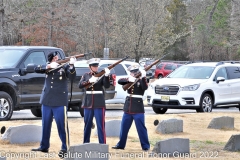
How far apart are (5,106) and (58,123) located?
17.2ft

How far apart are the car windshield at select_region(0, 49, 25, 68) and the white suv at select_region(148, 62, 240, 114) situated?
576 cm

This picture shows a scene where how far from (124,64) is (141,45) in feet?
60.0

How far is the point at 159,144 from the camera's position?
1197cm

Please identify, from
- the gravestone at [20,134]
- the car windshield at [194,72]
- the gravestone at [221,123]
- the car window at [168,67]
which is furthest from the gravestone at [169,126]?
the car window at [168,67]

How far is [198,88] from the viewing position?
69.2 feet

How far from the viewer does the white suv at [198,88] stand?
21062 millimetres

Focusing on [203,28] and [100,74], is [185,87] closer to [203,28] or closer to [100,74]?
[100,74]

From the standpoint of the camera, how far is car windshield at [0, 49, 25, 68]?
664 inches

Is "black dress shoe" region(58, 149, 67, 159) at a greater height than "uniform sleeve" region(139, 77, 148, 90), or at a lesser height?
lesser

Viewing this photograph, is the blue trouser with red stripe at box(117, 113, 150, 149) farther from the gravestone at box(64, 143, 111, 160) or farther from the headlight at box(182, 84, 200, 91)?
the headlight at box(182, 84, 200, 91)

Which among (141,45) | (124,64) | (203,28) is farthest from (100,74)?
(203,28)

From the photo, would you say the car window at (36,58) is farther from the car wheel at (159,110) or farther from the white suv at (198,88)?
the car wheel at (159,110)

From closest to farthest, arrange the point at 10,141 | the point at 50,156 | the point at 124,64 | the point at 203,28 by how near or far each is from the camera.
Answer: the point at 50,156 < the point at 10,141 < the point at 124,64 < the point at 203,28

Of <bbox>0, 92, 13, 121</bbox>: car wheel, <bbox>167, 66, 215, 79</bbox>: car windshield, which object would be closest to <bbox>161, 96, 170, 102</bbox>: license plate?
<bbox>167, 66, 215, 79</bbox>: car windshield
